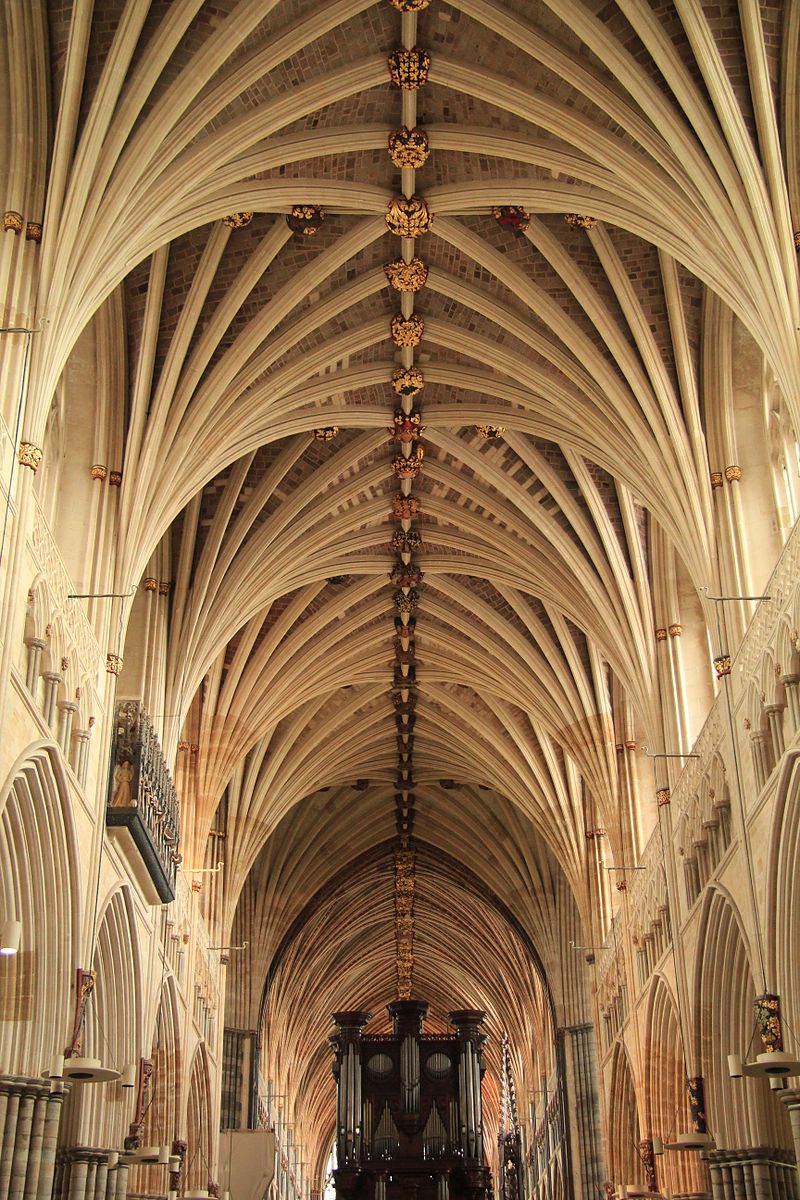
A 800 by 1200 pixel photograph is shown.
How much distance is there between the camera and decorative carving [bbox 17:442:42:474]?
1416cm

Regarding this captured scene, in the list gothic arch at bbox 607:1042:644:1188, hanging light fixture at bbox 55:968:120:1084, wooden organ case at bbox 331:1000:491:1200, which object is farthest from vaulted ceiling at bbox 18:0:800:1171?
wooden organ case at bbox 331:1000:491:1200

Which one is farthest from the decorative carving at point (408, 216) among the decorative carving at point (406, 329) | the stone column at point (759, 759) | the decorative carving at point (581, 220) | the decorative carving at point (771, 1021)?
the decorative carving at point (771, 1021)

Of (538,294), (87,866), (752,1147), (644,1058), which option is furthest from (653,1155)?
(538,294)

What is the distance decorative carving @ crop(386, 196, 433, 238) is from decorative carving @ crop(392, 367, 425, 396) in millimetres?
3457

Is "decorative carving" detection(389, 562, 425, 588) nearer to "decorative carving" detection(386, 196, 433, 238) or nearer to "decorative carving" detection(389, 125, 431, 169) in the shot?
"decorative carving" detection(386, 196, 433, 238)

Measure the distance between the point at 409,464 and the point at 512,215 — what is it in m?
6.51

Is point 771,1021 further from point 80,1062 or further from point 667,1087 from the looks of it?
point 667,1087

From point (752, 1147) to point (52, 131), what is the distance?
15.7 metres

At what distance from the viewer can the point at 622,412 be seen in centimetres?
2062

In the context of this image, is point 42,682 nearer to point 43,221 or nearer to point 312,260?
point 43,221

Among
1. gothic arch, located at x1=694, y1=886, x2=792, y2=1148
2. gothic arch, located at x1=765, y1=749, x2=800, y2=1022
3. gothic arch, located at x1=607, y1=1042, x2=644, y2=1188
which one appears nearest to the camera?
gothic arch, located at x1=765, y1=749, x2=800, y2=1022

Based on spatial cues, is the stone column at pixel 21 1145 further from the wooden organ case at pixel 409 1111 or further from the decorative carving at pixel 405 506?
the wooden organ case at pixel 409 1111

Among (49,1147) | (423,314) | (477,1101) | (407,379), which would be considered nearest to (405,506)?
(407,379)

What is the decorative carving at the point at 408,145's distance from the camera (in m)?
18.2
